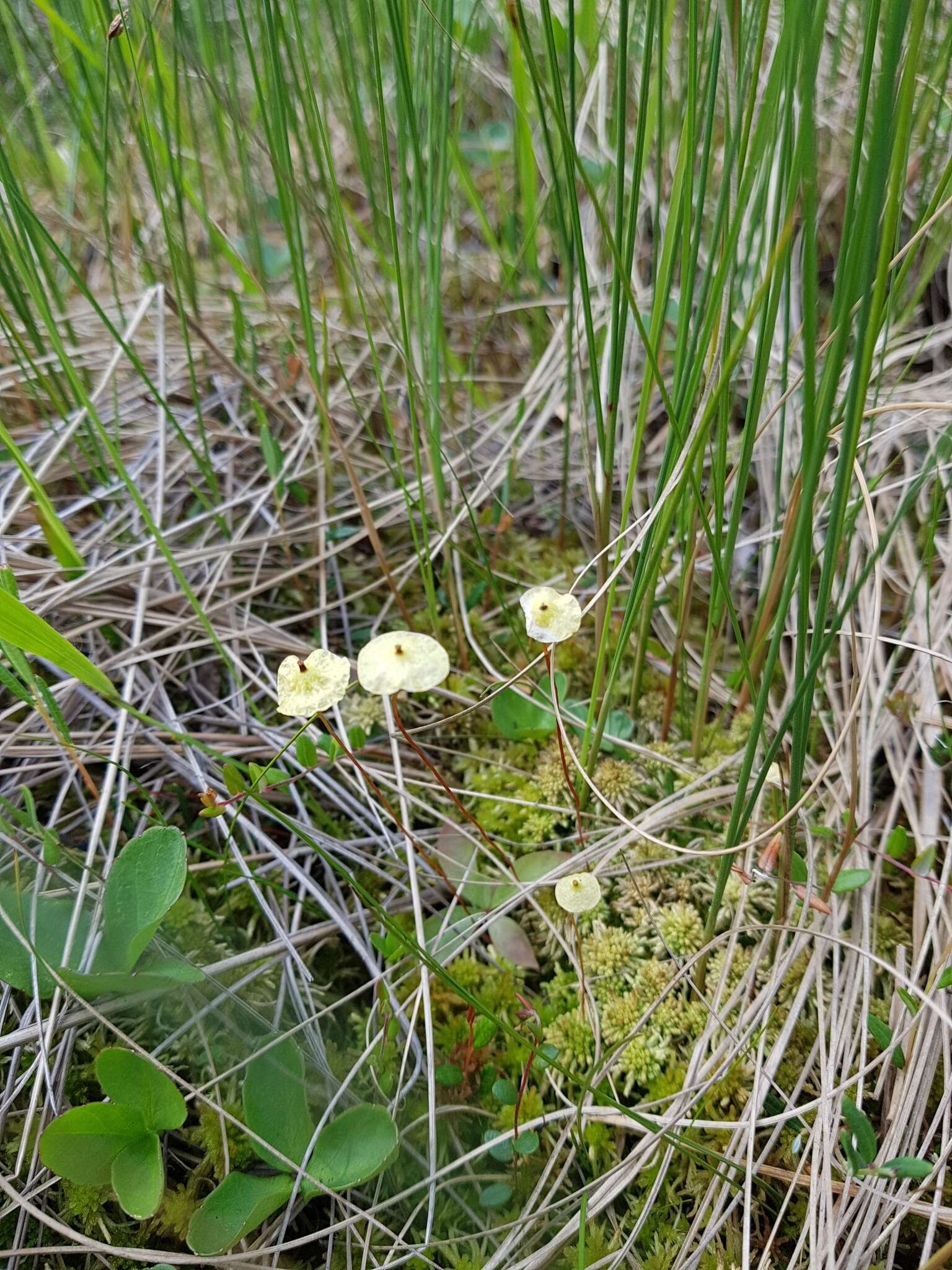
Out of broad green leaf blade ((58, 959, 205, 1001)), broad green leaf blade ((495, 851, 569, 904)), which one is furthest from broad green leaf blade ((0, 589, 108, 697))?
broad green leaf blade ((495, 851, 569, 904))

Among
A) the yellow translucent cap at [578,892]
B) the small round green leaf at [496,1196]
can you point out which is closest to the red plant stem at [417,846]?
the yellow translucent cap at [578,892]

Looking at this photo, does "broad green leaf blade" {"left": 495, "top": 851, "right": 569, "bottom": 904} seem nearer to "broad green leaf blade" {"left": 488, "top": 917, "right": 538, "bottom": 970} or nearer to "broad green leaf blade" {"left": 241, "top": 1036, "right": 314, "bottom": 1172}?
"broad green leaf blade" {"left": 488, "top": 917, "right": 538, "bottom": 970}

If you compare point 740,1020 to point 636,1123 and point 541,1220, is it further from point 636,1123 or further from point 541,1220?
point 541,1220

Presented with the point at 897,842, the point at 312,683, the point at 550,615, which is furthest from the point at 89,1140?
the point at 897,842

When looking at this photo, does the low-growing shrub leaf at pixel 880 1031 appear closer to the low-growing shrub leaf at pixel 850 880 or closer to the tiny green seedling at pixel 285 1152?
the low-growing shrub leaf at pixel 850 880

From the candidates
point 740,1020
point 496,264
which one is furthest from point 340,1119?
point 496,264

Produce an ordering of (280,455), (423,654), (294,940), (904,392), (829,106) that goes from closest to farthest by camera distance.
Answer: (423,654) < (294,940) < (280,455) < (904,392) < (829,106)
